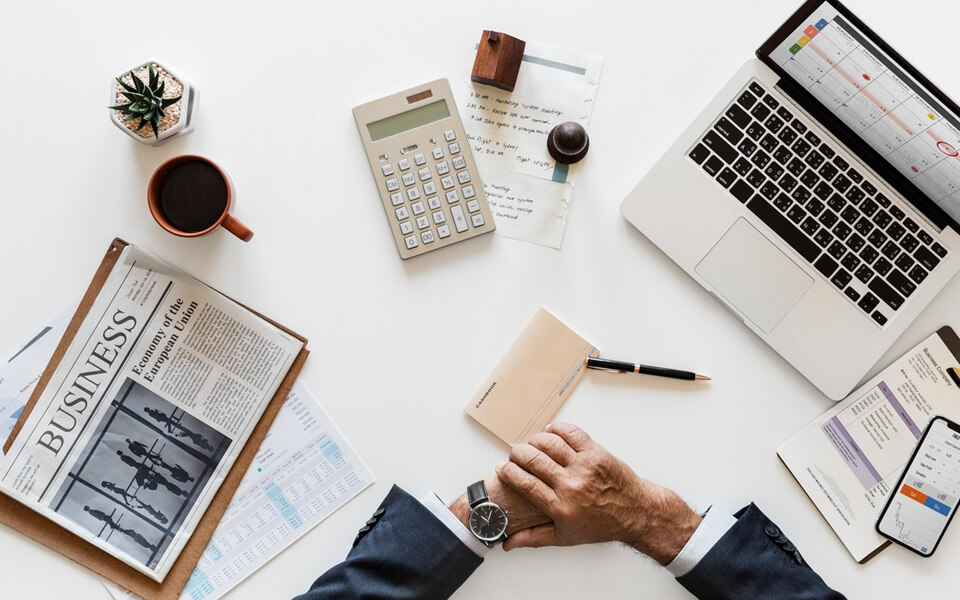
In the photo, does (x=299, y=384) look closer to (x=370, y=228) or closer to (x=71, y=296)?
(x=370, y=228)

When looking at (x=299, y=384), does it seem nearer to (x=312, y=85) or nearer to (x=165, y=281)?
(x=165, y=281)

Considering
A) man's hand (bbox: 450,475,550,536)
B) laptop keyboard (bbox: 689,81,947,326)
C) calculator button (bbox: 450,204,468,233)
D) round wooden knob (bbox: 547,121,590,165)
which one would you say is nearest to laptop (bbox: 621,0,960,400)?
laptop keyboard (bbox: 689,81,947,326)

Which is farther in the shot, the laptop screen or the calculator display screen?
the calculator display screen

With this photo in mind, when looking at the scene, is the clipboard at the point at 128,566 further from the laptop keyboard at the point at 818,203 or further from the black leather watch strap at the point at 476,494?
the laptop keyboard at the point at 818,203

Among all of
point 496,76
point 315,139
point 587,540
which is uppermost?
point 496,76

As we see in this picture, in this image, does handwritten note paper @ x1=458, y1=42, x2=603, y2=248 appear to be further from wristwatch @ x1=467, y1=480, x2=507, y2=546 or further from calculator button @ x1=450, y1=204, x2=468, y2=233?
wristwatch @ x1=467, y1=480, x2=507, y2=546

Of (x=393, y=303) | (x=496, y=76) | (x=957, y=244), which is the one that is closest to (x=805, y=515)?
(x=957, y=244)

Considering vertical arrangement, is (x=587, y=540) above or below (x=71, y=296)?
above

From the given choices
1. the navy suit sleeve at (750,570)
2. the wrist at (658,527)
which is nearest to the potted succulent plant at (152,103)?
the wrist at (658,527)

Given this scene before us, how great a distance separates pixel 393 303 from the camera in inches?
39.2

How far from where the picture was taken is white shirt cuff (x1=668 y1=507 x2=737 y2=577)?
95cm

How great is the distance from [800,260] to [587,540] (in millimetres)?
509

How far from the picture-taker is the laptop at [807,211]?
2.99 ft

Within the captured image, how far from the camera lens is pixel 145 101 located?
91 cm
